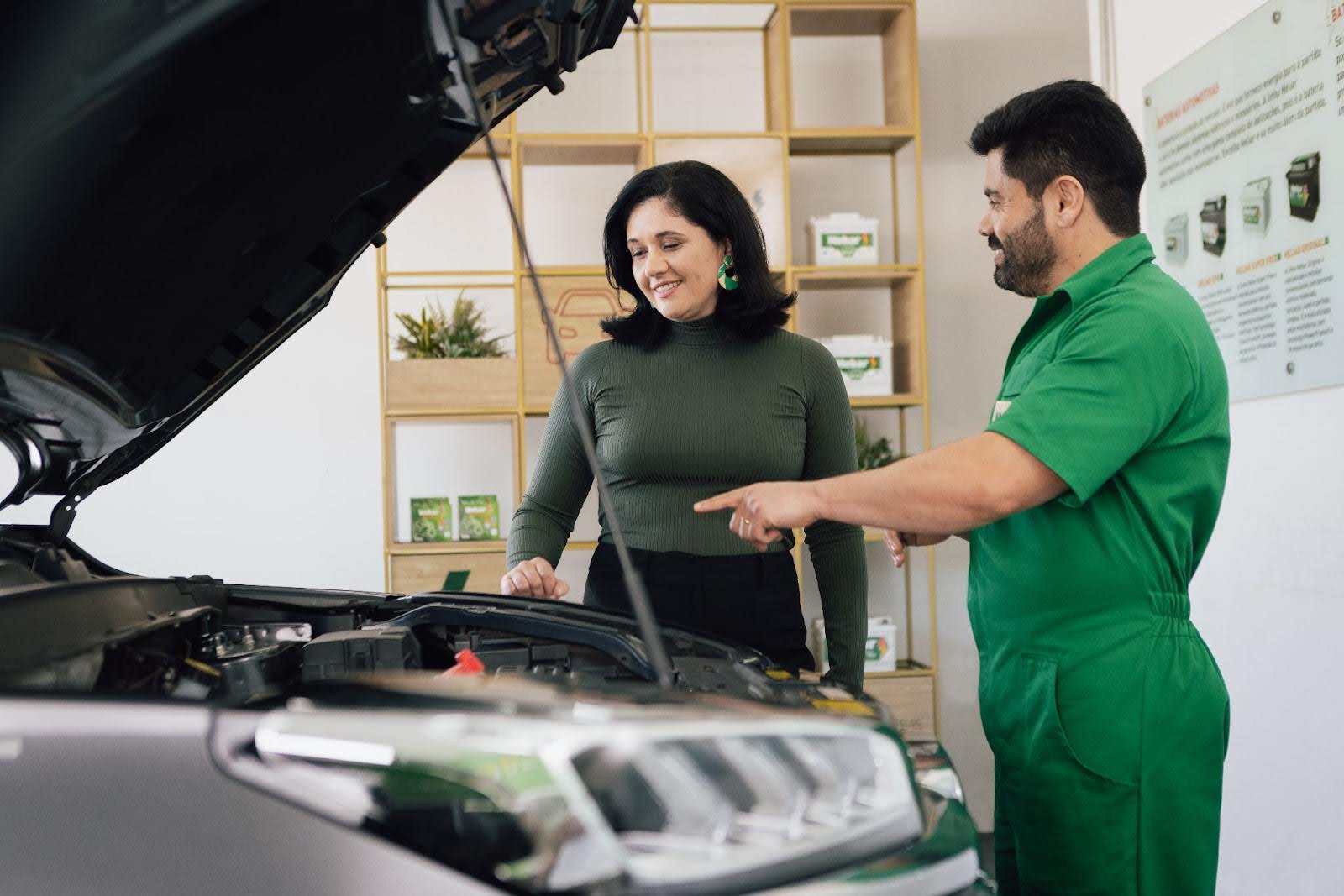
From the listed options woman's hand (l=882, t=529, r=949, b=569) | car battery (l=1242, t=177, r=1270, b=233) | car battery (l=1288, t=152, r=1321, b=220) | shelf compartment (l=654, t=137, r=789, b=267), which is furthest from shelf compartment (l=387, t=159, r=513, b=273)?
woman's hand (l=882, t=529, r=949, b=569)

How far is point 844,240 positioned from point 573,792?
3.04 metres

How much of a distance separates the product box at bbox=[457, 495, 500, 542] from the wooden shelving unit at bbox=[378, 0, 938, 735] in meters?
0.06

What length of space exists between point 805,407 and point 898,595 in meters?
2.21

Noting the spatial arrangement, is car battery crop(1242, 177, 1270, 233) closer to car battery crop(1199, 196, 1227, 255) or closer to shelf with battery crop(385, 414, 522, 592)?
car battery crop(1199, 196, 1227, 255)

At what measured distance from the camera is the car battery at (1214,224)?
226cm

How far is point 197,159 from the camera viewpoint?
945 millimetres

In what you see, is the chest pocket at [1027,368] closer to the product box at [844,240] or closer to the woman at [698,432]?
the woman at [698,432]

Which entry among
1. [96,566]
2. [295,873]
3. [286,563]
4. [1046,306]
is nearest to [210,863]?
[295,873]

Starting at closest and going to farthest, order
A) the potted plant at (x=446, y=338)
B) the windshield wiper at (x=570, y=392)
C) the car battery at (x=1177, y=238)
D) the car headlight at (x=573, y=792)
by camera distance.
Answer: the car headlight at (x=573, y=792)
the windshield wiper at (x=570, y=392)
the car battery at (x=1177, y=238)
the potted plant at (x=446, y=338)

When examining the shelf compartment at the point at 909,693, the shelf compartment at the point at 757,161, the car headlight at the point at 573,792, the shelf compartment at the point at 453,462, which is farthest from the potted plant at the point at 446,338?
the car headlight at the point at 573,792

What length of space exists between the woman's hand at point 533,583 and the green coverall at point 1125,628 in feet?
2.27

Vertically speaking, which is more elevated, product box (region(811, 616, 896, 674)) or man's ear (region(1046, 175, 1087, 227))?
man's ear (region(1046, 175, 1087, 227))

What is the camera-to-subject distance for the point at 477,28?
927mm

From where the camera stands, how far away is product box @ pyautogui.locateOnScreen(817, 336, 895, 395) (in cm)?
344
